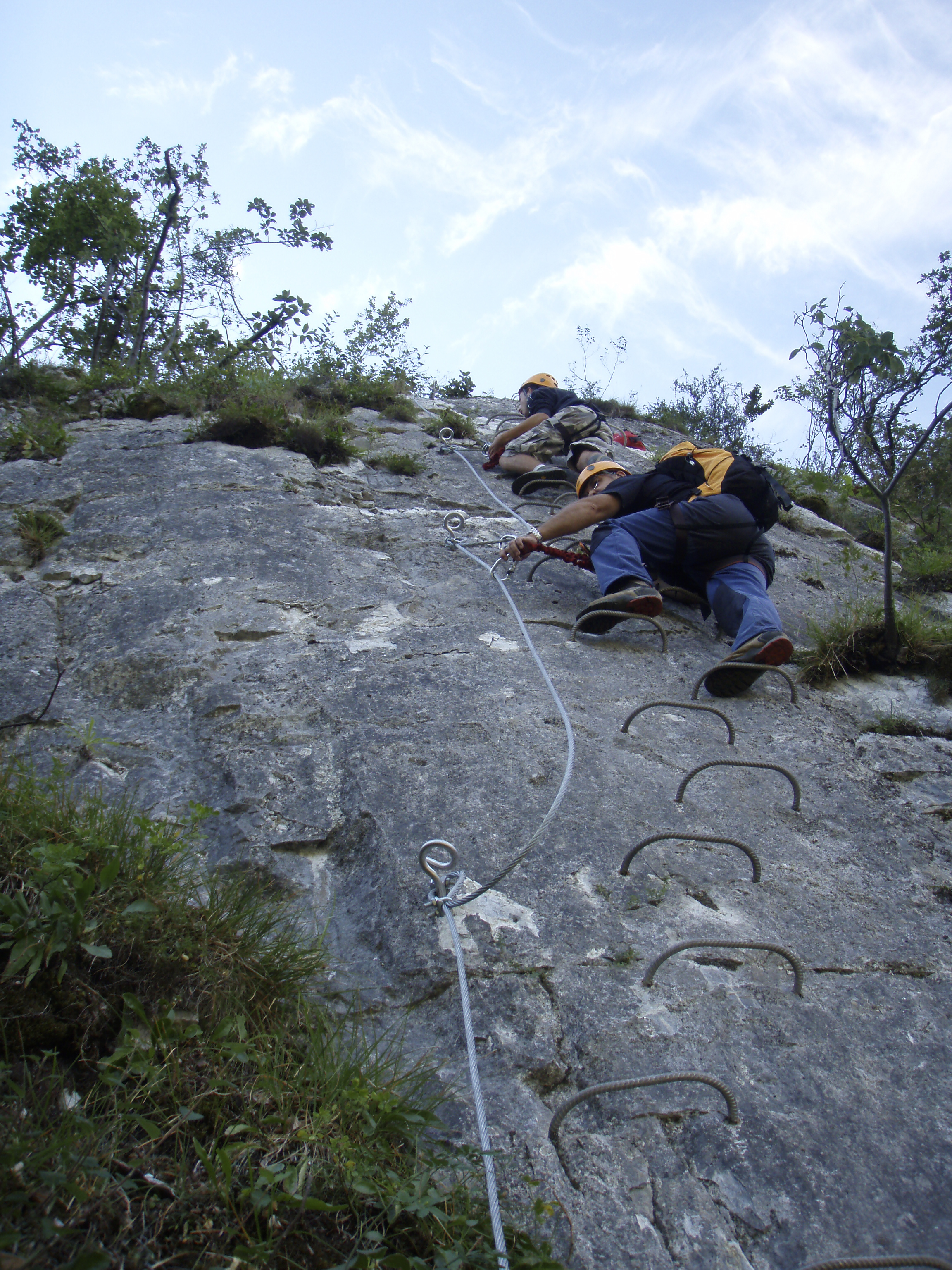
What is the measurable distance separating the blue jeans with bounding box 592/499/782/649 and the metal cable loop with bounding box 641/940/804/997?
5.98 ft

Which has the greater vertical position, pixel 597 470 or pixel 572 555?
pixel 597 470

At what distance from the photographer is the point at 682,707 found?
3293 mm

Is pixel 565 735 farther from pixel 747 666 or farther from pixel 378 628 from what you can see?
pixel 378 628

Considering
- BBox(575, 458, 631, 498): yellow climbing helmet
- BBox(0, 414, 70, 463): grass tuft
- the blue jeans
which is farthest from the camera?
BBox(575, 458, 631, 498): yellow climbing helmet

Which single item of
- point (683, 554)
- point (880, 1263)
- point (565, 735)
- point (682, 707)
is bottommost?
point (880, 1263)

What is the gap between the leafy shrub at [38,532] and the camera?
3.95 m

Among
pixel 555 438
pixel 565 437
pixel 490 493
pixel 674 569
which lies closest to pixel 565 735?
pixel 674 569

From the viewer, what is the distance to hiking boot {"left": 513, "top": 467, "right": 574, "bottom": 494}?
20.3 feet

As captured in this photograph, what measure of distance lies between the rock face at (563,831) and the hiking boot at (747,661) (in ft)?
0.27

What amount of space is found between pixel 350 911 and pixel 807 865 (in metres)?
1.50

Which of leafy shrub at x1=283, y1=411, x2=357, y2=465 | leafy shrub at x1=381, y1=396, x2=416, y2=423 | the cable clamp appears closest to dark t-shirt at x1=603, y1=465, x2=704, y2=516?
leafy shrub at x1=283, y1=411, x2=357, y2=465

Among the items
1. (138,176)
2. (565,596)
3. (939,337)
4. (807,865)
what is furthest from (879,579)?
(138,176)

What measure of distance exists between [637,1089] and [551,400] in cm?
656

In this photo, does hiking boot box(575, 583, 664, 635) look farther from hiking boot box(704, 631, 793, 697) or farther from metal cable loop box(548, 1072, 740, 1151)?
metal cable loop box(548, 1072, 740, 1151)
